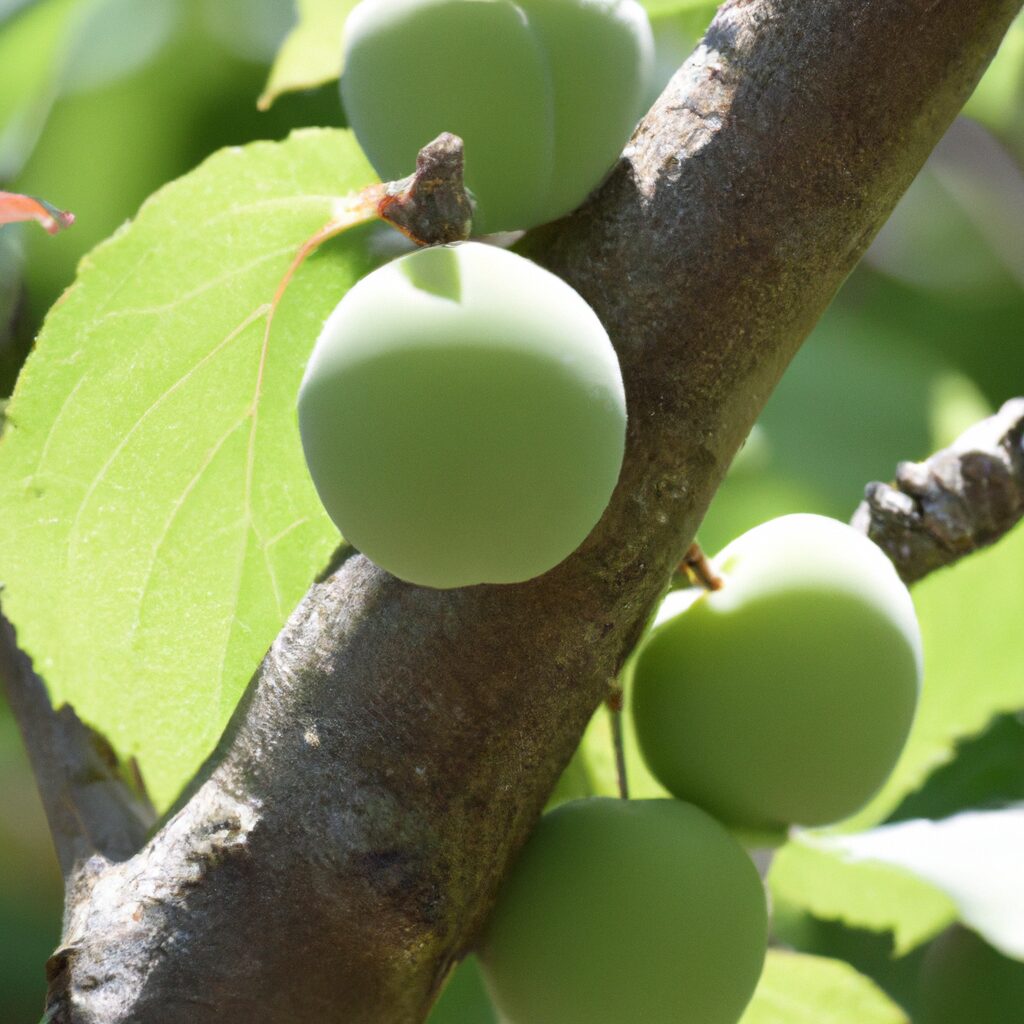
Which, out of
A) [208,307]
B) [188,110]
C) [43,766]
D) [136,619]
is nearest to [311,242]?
[208,307]

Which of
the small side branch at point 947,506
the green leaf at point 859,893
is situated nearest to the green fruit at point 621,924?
the small side branch at point 947,506

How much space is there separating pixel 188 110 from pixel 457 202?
0.72m

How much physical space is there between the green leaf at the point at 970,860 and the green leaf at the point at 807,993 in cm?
7

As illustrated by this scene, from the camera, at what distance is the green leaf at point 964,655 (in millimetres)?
868

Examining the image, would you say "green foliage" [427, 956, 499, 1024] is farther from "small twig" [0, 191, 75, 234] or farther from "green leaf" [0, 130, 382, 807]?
"small twig" [0, 191, 75, 234]

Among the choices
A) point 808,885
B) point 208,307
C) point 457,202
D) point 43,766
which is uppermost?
point 457,202

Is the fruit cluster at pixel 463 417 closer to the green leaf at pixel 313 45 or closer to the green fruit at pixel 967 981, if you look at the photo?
the green leaf at pixel 313 45

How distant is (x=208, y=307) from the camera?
1.61ft

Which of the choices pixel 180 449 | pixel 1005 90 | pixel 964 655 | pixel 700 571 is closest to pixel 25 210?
pixel 180 449

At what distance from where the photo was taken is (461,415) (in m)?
0.33

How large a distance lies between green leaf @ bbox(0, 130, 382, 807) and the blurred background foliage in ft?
0.80

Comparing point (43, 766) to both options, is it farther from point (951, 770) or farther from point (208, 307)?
point (951, 770)

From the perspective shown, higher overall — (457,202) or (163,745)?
(457,202)

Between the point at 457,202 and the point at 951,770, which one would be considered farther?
the point at 951,770
